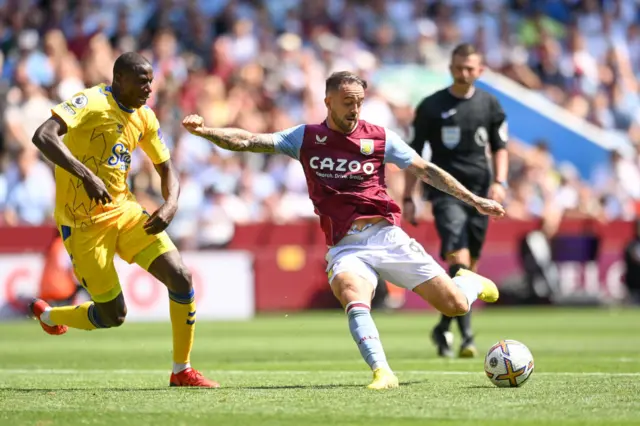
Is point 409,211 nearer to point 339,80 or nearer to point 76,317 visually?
point 339,80

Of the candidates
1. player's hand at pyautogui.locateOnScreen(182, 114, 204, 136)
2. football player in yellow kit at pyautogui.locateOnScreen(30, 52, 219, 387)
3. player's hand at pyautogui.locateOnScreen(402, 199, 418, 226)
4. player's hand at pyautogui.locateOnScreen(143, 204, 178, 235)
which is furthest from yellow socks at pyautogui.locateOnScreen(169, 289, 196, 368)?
player's hand at pyautogui.locateOnScreen(402, 199, 418, 226)

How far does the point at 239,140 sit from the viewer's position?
8.69 meters

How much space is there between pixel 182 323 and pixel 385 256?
1.65m

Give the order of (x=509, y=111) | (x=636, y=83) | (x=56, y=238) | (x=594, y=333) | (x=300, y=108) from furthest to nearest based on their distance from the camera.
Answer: (x=636, y=83) < (x=509, y=111) < (x=300, y=108) < (x=56, y=238) < (x=594, y=333)

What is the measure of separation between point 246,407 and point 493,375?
6.95 feet

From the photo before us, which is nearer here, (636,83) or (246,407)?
(246,407)

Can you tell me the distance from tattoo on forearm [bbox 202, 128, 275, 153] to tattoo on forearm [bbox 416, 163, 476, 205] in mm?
1191

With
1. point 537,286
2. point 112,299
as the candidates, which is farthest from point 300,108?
point 112,299

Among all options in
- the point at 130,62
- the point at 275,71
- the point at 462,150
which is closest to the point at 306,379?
the point at 130,62

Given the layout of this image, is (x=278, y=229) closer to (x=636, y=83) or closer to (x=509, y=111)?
(x=509, y=111)

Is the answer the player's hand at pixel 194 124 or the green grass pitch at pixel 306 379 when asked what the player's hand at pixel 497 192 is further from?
the player's hand at pixel 194 124

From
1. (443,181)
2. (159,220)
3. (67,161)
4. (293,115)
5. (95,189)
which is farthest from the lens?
(293,115)

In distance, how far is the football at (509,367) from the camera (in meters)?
8.62

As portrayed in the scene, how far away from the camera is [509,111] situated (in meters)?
25.7
